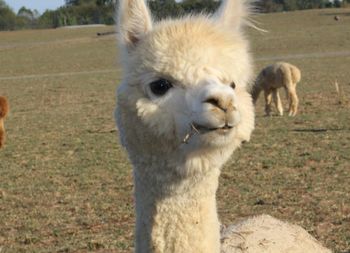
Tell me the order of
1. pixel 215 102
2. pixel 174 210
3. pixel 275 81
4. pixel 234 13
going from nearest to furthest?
pixel 215 102 < pixel 174 210 < pixel 234 13 < pixel 275 81

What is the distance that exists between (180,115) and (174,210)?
40 cm

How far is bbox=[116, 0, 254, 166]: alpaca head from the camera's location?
7.52ft

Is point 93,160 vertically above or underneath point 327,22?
above

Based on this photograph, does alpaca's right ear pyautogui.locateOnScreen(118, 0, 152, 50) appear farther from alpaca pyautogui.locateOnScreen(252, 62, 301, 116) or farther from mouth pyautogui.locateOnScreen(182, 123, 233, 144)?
alpaca pyautogui.locateOnScreen(252, 62, 301, 116)

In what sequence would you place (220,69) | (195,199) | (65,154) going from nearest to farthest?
1. (220,69)
2. (195,199)
3. (65,154)

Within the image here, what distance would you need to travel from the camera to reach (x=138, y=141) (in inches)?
100

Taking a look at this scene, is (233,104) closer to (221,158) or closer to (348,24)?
(221,158)

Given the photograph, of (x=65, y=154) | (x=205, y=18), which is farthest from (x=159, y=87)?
(x=65, y=154)

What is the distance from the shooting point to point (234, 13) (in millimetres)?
2816

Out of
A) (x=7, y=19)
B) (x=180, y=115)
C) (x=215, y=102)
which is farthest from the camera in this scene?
(x=7, y=19)

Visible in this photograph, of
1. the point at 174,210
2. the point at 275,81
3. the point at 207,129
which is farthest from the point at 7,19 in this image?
the point at 207,129

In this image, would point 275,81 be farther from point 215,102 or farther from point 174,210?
point 215,102

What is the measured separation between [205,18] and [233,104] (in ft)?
1.96

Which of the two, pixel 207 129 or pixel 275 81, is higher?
pixel 207 129
